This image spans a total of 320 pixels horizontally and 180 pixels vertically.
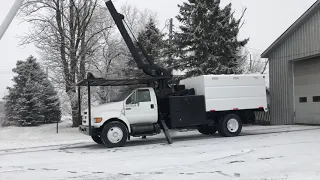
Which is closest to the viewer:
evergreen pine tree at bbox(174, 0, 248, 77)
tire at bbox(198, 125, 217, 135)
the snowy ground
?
the snowy ground

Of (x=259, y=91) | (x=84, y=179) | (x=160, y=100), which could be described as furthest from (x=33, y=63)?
(x=84, y=179)

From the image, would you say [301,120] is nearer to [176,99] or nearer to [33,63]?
[176,99]

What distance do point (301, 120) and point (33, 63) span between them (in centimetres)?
2448

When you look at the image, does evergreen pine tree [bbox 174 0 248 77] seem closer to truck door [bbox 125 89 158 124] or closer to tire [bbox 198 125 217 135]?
tire [bbox 198 125 217 135]

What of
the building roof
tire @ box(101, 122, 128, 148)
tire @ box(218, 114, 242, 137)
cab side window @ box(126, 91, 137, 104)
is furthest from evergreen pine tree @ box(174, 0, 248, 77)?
tire @ box(101, 122, 128, 148)

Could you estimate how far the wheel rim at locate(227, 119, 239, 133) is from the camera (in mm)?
14208

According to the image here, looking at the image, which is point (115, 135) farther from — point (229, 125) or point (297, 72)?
point (297, 72)

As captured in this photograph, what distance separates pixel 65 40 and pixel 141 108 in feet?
37.5

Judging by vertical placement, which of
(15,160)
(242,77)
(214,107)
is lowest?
(15,160)

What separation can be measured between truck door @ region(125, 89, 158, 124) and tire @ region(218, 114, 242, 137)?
294 centimetres

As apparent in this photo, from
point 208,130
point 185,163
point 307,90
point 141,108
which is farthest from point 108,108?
point 307,90

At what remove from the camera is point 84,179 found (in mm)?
7293

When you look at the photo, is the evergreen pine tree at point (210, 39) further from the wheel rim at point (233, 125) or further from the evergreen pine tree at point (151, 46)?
the wheel rim at point (233, 125)

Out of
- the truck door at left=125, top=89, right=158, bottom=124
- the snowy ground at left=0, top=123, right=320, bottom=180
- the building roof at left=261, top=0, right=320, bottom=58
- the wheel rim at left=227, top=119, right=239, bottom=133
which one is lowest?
the snowy ground at left=0, top=123, right=320, bottom=180
